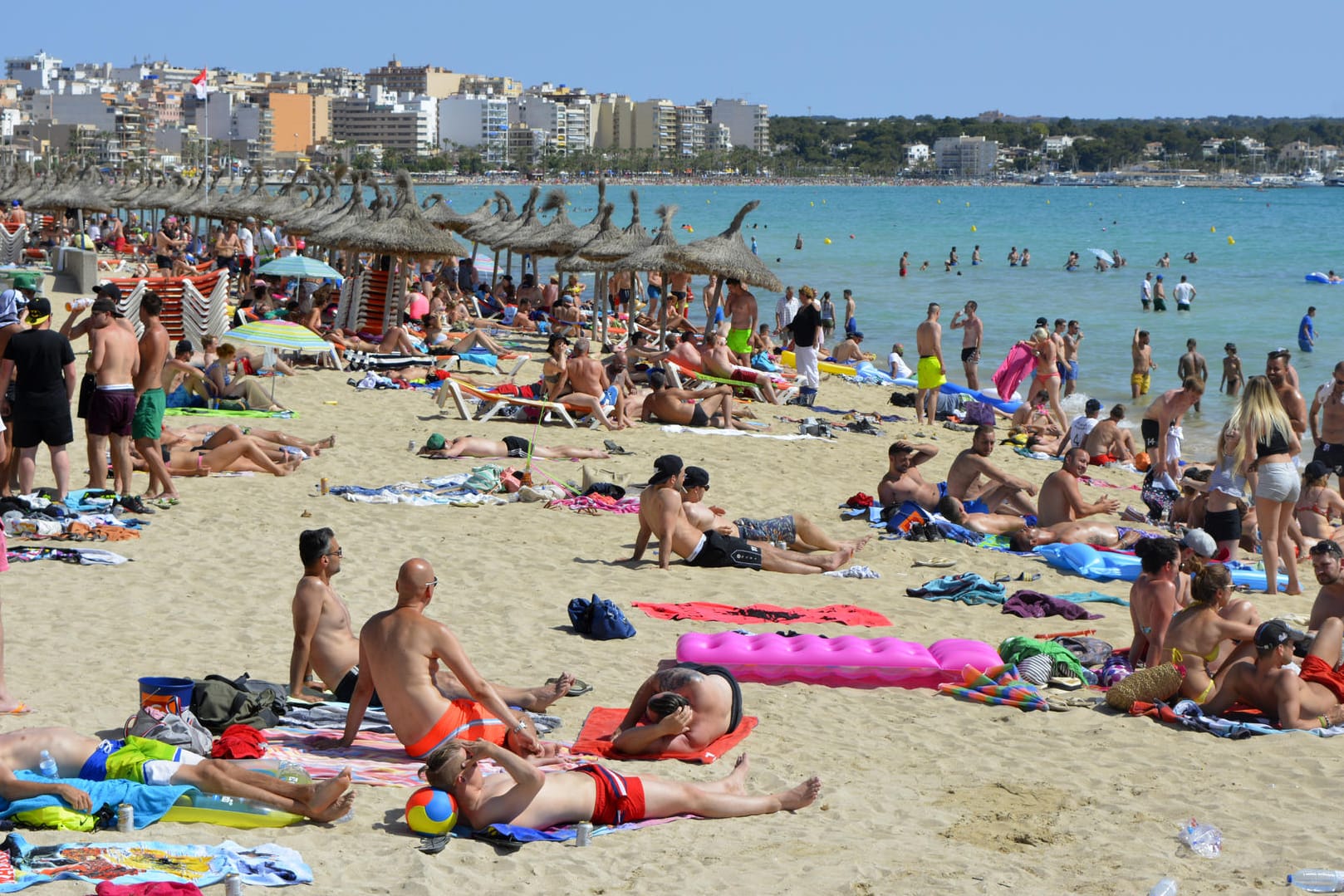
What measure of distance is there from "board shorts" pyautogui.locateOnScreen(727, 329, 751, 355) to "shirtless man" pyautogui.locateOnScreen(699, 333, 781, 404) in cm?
104

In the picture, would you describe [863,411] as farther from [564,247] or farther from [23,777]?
[23,777]

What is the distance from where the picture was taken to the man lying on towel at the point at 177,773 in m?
4.26

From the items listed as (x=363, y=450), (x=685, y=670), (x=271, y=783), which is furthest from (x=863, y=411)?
(x=271, y=783)

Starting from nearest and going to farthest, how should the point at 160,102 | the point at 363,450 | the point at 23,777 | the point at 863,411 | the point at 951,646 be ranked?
the point at 23,777, the point at 951,646, the point at 363,450, the point at 863,411, the point at 160,102

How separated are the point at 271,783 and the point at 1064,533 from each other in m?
6.14

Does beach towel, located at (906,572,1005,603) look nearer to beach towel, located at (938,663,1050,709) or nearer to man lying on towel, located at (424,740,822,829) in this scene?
beach towel, located at (938,663,1050,709)

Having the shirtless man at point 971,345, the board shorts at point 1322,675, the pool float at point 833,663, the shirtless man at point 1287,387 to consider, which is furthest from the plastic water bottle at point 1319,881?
the shirtless man at point 971,345

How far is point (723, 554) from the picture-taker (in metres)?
8.17

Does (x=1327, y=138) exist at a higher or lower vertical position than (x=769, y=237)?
higher

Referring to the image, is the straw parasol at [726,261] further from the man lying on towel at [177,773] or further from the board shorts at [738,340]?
the man lying on towel at [177,773]

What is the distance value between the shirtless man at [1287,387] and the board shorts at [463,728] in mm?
6256

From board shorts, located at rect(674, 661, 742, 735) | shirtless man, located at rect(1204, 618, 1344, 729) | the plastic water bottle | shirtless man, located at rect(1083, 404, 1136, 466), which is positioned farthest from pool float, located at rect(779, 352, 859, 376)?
the plastic water bottle

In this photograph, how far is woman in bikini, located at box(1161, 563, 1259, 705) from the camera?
5785 millimetres

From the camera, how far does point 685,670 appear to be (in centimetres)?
523
